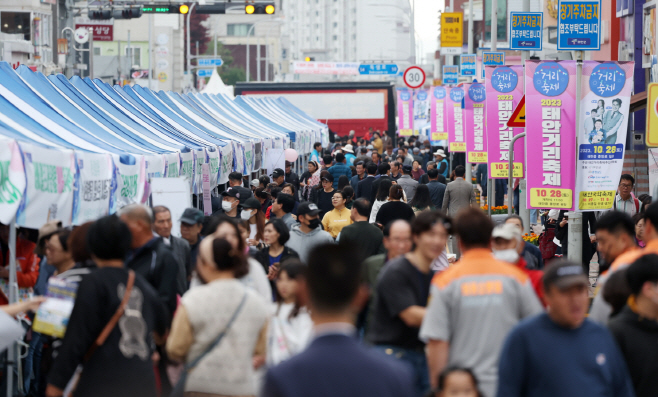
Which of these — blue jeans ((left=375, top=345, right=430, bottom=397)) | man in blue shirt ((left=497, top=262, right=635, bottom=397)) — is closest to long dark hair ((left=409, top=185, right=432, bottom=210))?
blue jeans ((left=375, top=345, right=430, bottom=397))

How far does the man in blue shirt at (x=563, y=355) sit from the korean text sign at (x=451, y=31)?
93.1ft

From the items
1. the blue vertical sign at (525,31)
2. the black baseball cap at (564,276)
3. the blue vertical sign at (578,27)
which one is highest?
the blue vertical sign at (525,31)

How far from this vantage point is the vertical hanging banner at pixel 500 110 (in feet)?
47.9

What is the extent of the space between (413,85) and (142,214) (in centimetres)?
2341

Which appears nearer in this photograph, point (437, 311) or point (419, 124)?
point (437, 311)

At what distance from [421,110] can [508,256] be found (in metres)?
42.1

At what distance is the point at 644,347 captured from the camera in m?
4.50

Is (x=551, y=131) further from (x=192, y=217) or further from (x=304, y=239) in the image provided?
(x=192, y=217)

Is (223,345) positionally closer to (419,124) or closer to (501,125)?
(501,125)

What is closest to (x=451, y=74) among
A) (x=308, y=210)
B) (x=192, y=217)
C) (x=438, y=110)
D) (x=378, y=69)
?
(x=438, y=110)

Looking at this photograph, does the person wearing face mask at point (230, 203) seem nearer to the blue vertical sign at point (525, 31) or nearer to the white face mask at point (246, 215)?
the white face mask at point (246, 215)

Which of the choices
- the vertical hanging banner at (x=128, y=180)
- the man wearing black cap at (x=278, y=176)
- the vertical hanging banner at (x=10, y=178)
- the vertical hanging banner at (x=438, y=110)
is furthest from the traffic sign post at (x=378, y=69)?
the vertical hanging banner at (x=10, y=178)

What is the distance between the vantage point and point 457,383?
166 inches

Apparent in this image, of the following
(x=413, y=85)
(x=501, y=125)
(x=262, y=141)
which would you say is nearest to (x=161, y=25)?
(x=413, y=85)
